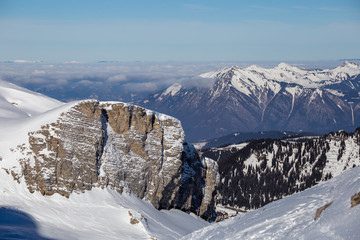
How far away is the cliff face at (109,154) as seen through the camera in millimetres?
65750

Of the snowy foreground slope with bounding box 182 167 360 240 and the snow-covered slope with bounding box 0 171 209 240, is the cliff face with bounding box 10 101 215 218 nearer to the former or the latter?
the snow-covered slope with bounding box 0 171 209 240

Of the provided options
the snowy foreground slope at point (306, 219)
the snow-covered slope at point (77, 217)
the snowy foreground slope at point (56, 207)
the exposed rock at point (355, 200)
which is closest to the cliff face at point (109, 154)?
the snowy foreground slope at point (56, 207)

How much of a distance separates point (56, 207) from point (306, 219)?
136 feet

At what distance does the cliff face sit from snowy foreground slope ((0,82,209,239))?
11.0 inches

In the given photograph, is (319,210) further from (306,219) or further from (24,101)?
(24,101)

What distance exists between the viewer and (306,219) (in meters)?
27.6

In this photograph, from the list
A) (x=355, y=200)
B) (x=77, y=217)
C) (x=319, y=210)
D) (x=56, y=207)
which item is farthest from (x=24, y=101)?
(x=355, y=200)

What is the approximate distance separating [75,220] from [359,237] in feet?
142

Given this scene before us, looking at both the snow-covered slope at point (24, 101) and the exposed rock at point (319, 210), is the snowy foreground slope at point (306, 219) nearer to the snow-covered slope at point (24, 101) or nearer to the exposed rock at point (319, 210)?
the exposed rock at point (319, 210)

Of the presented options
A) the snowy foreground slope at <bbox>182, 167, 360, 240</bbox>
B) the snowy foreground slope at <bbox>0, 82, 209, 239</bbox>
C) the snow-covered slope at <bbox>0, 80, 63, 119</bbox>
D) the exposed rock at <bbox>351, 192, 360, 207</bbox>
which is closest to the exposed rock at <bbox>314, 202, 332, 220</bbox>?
the snowy foreground slope at <bbox>182, 167, 360, 240</bbox>

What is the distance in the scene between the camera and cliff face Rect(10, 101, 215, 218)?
6575cm

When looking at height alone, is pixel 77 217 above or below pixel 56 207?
below

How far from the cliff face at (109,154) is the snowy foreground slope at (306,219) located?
3641cm

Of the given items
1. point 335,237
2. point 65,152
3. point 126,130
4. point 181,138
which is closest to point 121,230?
point 65,152
